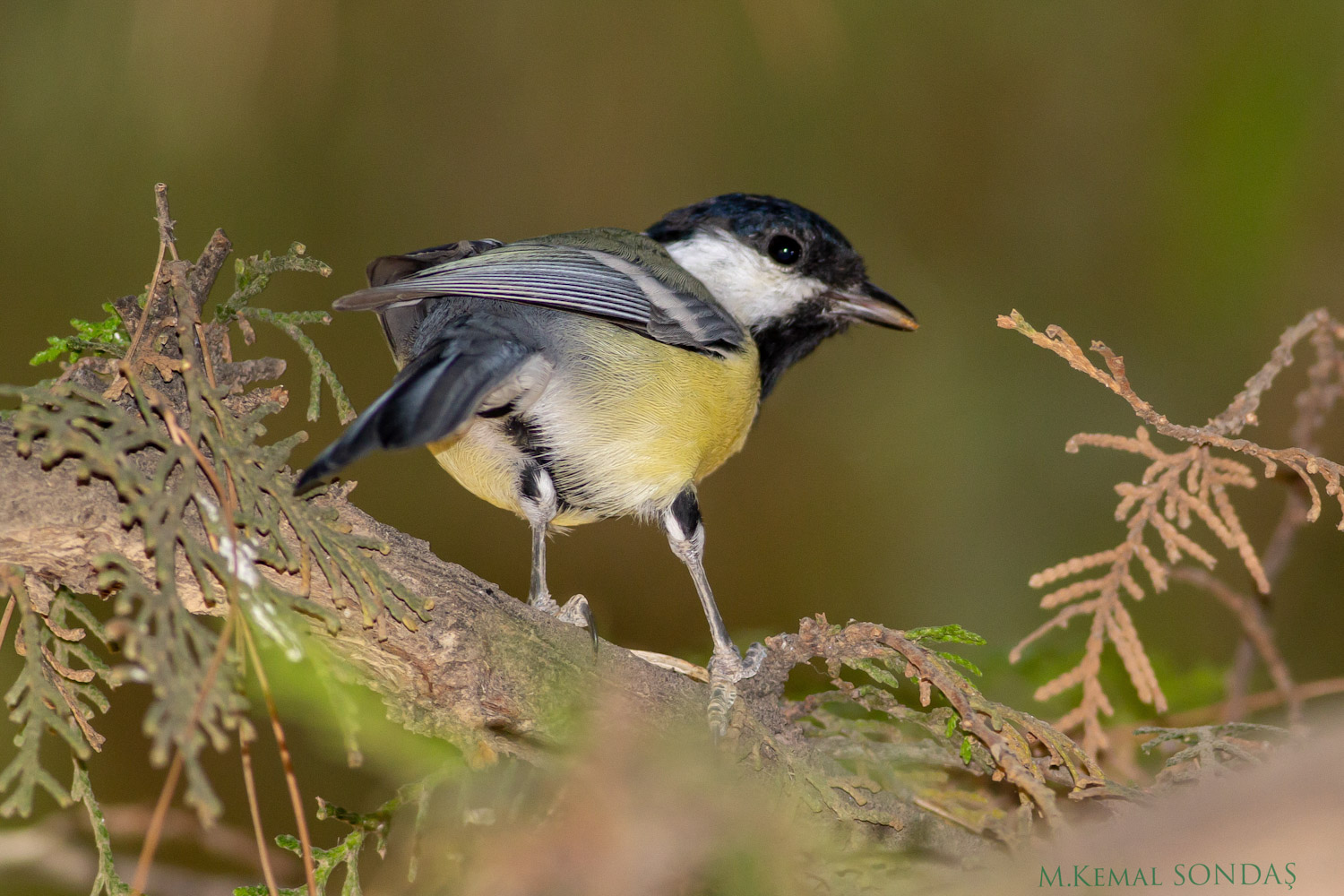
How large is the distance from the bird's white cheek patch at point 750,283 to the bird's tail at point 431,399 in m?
0.94

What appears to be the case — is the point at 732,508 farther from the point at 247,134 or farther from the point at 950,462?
the point at 247,134

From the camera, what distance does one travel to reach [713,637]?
2041 millimetres

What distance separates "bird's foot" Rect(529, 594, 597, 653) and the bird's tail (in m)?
0.43

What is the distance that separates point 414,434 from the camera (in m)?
1.46

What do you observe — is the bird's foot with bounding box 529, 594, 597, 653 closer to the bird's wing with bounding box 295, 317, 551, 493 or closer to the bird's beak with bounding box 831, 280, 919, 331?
the bird's wing with bounding box 295, 317, 551, 493

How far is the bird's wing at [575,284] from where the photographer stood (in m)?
1.96

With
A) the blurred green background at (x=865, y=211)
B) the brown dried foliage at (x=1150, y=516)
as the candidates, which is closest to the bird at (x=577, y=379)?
the brown dried foliage at (x=1150, y=516)

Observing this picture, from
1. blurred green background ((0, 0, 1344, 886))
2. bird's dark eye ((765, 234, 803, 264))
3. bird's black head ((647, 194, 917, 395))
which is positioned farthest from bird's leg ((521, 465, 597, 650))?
blurred green background ((0, 0, 1344, 886))

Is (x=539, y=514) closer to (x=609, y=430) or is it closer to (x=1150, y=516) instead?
(x=609, y=430)

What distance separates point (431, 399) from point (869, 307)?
5.07ft

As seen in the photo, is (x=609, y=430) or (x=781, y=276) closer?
(x=609, y=430)

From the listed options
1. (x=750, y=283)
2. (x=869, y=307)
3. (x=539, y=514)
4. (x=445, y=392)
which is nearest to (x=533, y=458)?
(x=539, y=514)

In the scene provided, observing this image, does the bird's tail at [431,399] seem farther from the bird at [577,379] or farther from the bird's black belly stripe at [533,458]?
the bird's black belly stripe at [533,458]

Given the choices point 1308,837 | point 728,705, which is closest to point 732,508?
point 728,705
